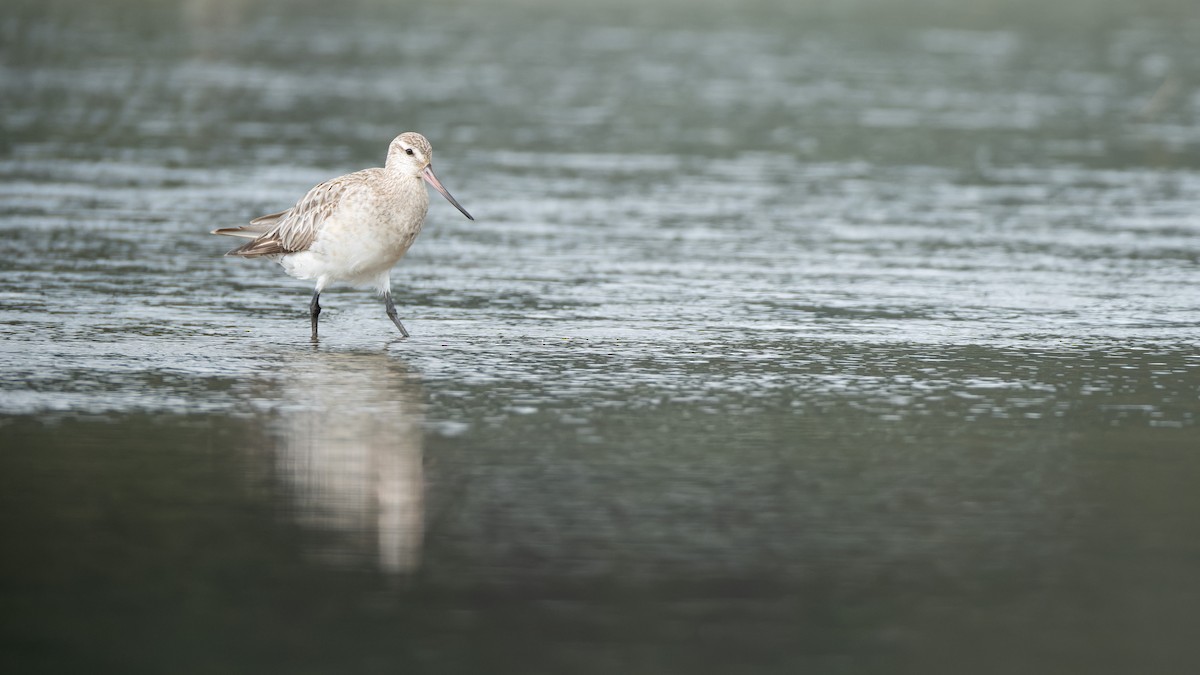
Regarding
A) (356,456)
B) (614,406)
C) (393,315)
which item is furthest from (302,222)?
(356,456)

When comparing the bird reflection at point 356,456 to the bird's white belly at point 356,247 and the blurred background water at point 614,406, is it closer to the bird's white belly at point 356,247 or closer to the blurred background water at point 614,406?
the blurred background water at point 614,406

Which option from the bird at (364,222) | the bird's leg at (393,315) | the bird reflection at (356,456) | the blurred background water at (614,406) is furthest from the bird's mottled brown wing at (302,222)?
the bird reflection at (356,456)

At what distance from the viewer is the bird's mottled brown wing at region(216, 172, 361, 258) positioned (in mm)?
11906

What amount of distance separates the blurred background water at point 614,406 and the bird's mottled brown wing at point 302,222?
50 centimetres

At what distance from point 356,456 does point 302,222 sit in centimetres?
371

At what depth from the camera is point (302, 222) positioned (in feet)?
39.4

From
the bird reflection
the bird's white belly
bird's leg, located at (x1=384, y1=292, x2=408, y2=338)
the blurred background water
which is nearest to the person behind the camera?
the blurred background water

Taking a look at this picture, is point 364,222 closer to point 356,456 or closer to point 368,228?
point 368,228

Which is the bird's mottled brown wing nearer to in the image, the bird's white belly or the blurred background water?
the bird's white belly

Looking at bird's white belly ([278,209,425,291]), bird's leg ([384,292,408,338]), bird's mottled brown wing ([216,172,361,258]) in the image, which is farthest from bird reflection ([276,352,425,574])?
bird's mottled brown wing ([216,172,361,258])

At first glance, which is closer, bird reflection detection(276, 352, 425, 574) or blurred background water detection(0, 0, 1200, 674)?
blurred background water detection(0, 0, 1200, 674)

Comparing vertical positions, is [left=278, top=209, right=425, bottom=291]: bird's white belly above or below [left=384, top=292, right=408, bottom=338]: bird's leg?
above

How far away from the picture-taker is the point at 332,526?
7609 mm

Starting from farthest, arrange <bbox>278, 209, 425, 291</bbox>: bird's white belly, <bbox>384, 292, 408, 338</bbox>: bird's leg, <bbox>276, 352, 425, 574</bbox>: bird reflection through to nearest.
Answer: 1. <bbox>384, 292, 408, 338</bbox>: bird's leg
2. <bbox>278, 209, 425, 291</bbox>: bird's white belly
3. <bbox>276, 352, 425, 574</bbox>: bird reflection
